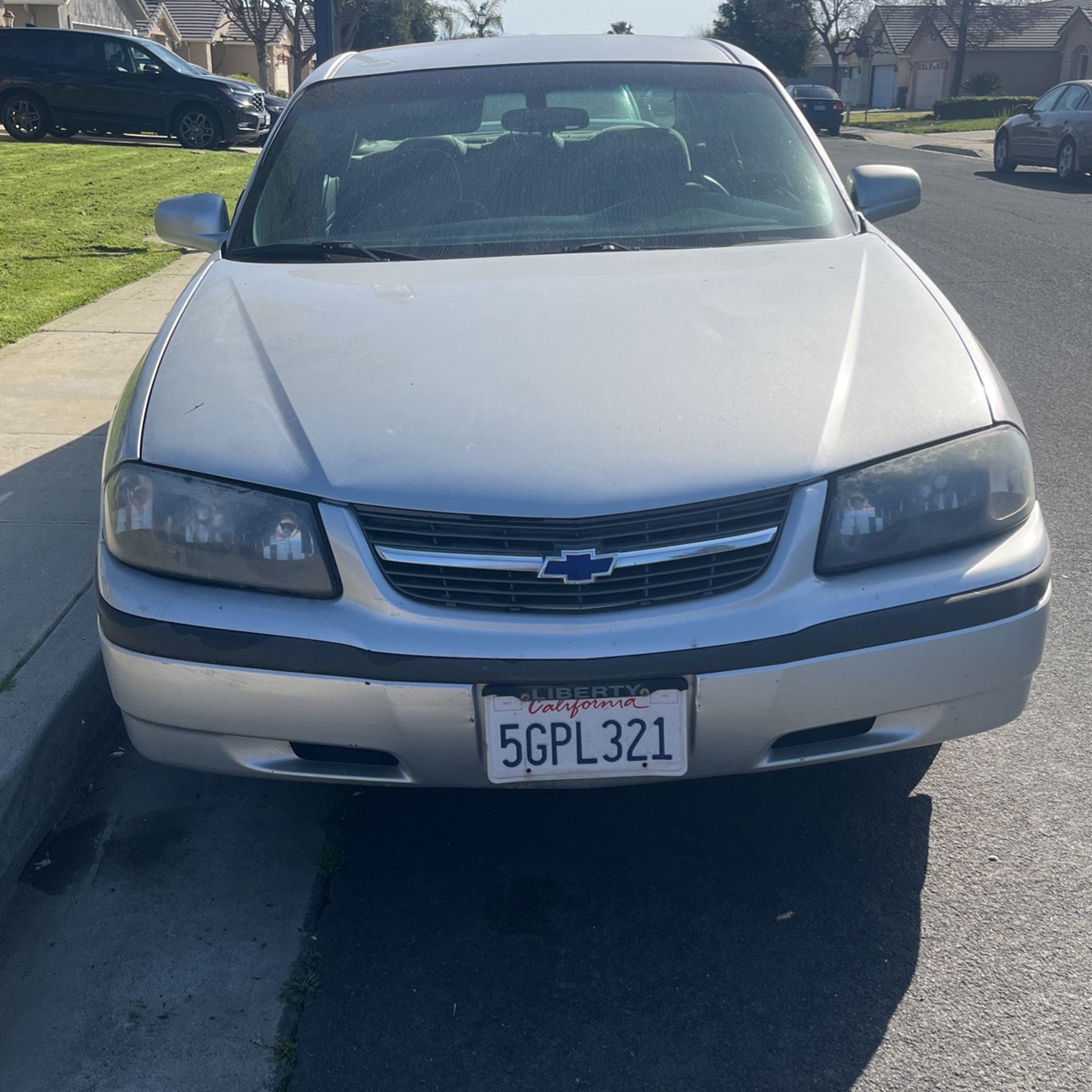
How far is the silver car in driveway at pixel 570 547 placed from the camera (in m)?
2.31

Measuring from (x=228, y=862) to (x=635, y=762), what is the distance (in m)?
1.06

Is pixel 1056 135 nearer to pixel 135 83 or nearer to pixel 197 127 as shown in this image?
pixel 197 127

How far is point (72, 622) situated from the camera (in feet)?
11.9

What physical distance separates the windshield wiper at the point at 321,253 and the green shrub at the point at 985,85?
180 feet

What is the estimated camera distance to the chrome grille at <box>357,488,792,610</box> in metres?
2.31

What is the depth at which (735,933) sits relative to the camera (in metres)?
2.56

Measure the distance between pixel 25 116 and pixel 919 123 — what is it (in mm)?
30707

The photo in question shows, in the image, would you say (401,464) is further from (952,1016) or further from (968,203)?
(968,203)

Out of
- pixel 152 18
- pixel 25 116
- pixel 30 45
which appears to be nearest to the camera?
pixel 30 45

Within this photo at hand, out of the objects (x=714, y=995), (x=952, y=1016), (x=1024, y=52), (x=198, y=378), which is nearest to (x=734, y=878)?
(x=714, y=995)

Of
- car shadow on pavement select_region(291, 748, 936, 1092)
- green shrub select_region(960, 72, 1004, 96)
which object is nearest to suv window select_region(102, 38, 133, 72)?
car shadow on pavement select_region(291, 748, 936, 1092)

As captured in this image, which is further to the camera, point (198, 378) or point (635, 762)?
point (198, 378)

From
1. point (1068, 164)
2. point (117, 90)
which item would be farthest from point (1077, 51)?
point (117, 90)

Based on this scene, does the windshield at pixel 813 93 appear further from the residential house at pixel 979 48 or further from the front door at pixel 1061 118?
the front door at pixel 1061 118
